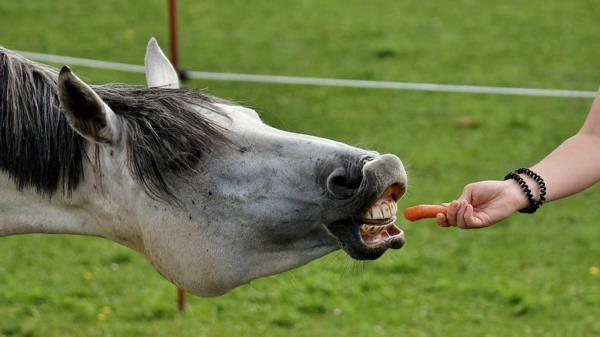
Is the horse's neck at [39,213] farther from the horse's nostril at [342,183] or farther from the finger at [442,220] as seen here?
the finger at [442,220]

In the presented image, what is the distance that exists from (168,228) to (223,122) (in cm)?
32

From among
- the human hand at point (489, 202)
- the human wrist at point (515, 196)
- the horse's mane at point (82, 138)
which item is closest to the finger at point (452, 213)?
the human hand at point (489, 202)

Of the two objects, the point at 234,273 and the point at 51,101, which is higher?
the point at 51,101

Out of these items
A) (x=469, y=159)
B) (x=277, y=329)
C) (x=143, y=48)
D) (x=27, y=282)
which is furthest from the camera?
(x=143, y=48)

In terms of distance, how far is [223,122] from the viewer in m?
2.86

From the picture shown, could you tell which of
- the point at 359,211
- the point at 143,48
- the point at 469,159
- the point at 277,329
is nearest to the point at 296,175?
the point at 359,211

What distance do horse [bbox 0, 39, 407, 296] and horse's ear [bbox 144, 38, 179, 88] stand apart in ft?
1.10

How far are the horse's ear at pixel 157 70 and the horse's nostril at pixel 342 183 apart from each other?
75 cm

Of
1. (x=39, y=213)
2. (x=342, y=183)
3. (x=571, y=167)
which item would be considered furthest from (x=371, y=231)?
(x=39, y=213)

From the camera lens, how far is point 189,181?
9.30ft

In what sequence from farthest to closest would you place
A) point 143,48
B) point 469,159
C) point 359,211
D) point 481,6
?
point 481,6
point 143,48
point 469,159
point 359,211

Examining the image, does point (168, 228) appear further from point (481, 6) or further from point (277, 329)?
point (481, 6)

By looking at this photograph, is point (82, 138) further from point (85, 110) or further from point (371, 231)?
point (371, 231)

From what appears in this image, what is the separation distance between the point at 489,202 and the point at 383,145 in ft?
15.9
